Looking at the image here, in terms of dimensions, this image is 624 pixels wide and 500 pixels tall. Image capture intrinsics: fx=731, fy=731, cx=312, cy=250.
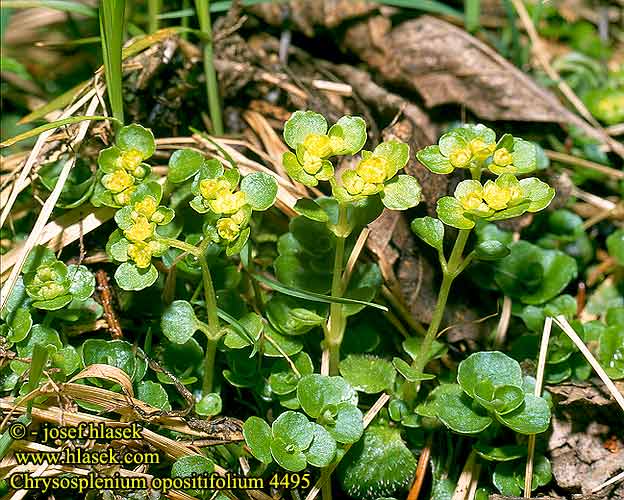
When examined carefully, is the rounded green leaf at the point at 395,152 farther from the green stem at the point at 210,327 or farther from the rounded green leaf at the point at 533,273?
the rounded green leaf at the point at 533,273

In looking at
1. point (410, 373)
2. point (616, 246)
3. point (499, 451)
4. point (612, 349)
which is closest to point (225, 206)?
point (410, 373)

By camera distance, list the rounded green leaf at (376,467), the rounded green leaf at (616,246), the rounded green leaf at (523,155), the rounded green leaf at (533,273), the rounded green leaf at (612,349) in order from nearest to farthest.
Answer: the rounded green leaf at (523,155)
the rounded green leaf at (376,467)
the rounded green leaf at (612,349)
the rounded green leaf at (533,273)
the rounded green leaf at (616,246)

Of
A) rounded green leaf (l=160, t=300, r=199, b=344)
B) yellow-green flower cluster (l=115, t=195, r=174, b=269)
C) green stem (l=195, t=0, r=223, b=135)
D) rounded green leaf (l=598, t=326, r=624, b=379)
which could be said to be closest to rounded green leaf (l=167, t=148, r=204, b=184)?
yellow-green flower cluster (l=115, t=195, r=174, b=269)

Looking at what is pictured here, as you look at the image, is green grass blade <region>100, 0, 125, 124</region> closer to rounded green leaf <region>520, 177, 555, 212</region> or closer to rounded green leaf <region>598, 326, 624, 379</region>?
rounded green leaf <region>520, 177, 555, 212</region>

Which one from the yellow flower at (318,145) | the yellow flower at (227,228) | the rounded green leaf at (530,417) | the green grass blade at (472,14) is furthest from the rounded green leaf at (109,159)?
the green grass blade at (472,14)

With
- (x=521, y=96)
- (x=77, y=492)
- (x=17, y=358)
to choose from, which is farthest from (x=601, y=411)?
(x=17, y=358)

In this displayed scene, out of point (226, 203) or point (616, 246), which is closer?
point (226, 203)

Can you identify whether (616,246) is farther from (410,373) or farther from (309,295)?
(309,295)
